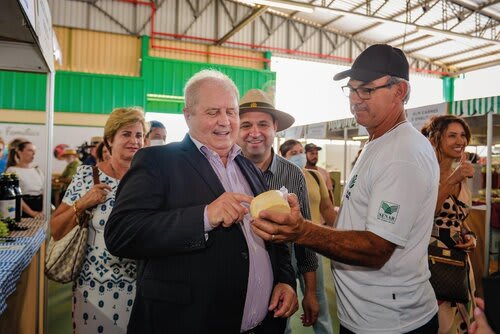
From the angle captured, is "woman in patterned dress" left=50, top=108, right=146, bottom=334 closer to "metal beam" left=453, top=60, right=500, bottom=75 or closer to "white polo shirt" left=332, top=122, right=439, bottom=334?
"white polo shirt" left=332, top=122, right=439, bottom=334

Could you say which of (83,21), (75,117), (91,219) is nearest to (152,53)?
(83,21)

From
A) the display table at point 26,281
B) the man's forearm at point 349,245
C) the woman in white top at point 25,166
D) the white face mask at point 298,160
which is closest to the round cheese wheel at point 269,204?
the man's forearm at point 349,245

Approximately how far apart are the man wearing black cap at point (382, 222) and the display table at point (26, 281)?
52.5 inches

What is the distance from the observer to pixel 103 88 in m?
14.4

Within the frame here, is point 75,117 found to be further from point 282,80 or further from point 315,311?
point 315,311

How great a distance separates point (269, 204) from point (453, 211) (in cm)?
185

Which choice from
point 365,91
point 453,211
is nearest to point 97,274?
point 365,91

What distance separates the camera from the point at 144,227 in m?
1.41

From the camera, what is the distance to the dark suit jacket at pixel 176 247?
4.64 ft

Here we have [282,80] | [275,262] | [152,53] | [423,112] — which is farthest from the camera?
[282,80]

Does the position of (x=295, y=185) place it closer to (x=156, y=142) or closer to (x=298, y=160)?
(x=156, y=142)

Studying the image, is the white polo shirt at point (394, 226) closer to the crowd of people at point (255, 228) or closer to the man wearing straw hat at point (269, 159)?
the crowd of people at point (255, 228)

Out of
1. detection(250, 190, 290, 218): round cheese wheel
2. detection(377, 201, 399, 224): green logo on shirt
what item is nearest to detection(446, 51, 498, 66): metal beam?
detection(377, 201, 399, 224): green logo on shirt

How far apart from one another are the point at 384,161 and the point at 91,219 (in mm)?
1673
